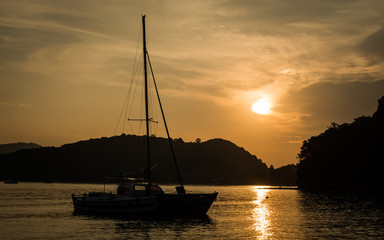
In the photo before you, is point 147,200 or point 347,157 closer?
point 147,200

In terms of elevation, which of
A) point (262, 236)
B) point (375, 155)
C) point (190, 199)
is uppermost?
point (375, 155)

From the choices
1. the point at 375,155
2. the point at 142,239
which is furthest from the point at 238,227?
the point at 375,155

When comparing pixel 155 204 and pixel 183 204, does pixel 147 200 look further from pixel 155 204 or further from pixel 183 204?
pixel 183 204

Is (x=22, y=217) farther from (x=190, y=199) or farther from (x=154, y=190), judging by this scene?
(x=190, y=199)

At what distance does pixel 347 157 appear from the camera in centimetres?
15712

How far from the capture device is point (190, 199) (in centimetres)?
6038

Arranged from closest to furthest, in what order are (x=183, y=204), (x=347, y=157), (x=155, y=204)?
(x=155, y=204) → (x=183, y=204) → (x=347, y=157)

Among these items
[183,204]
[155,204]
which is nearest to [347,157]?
[183,204]

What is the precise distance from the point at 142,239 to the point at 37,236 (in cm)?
1178

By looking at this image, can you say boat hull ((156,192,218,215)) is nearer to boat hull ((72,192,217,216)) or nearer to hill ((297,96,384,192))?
boat hull ((72,192,217,216))

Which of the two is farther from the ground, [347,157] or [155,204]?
[347,157]

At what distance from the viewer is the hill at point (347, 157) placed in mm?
140500

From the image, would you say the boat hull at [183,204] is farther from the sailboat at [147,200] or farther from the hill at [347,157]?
the hill at [347,157]

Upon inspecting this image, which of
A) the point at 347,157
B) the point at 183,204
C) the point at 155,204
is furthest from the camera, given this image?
the point at 347,157
